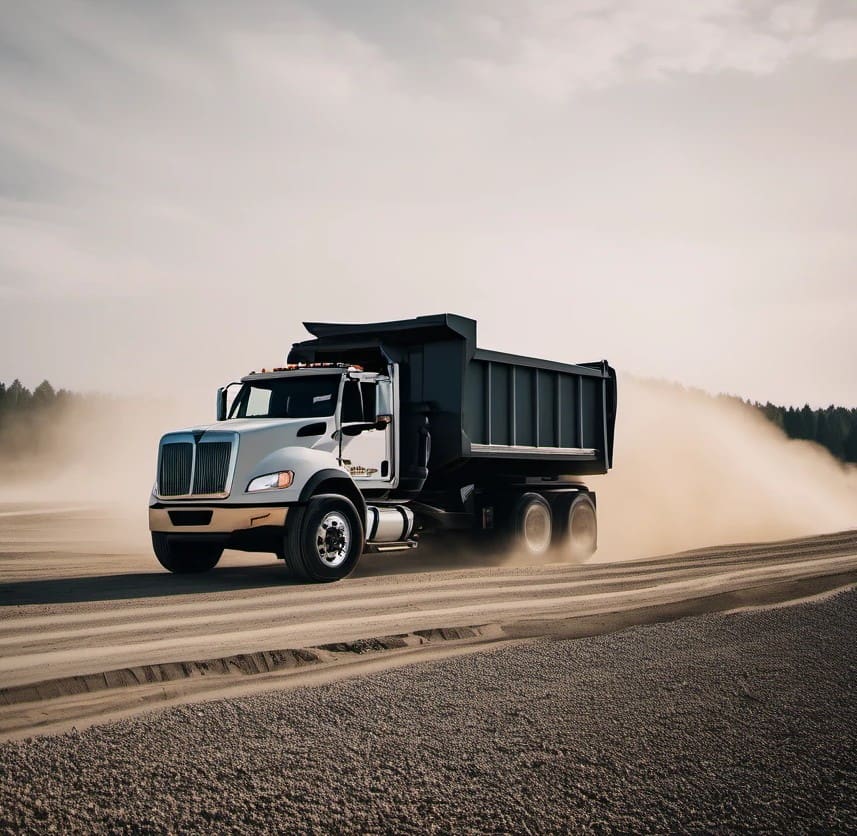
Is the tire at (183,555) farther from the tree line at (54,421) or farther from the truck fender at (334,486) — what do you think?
the tree line at (54,421)

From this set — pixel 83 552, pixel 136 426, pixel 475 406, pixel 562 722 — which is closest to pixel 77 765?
pixel 562 722

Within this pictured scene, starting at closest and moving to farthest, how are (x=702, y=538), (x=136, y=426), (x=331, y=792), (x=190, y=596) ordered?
(x=331, y=792) → (x=190, y=596) → (x=702, y=538) → (x=136, y=426)

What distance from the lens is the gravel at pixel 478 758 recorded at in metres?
4.16

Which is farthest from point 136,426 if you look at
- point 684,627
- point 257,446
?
point 684,627

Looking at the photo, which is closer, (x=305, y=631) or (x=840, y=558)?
(x=305, y=631)

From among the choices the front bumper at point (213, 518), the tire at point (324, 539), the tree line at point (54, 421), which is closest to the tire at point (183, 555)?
the front bumper at point (213, 518)

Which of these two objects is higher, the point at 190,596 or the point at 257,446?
the point at 257,446

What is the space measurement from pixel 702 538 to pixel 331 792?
63.1 ft

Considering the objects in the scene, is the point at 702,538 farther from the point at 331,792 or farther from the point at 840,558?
the point at 331,792

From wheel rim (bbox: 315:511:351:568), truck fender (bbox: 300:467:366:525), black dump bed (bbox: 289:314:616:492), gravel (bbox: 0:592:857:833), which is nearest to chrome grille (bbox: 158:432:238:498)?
truck fender (bbox: 300:467:366:525)

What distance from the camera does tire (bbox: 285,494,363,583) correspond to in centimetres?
1274

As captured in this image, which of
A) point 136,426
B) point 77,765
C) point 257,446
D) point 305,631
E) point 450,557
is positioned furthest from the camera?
point 136,426

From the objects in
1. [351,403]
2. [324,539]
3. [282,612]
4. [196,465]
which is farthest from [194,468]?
[282,612]

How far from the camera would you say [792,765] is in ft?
16.2
